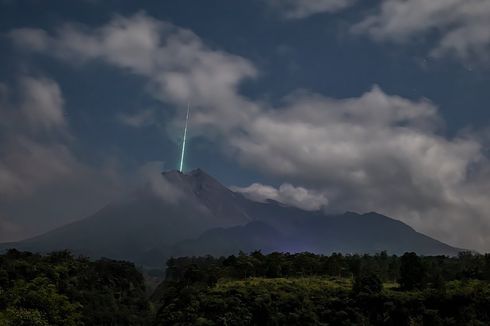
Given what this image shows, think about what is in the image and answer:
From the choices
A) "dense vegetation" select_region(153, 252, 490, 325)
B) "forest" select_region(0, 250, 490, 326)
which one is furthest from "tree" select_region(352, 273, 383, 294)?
"forest" select_region(0, 250, 490, 326)

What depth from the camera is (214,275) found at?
110m

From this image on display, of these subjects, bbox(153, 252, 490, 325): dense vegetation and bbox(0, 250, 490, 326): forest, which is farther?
bbox(0, 250, 490, 326): forest

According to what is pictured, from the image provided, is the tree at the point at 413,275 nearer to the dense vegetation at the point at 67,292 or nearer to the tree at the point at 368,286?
the tree at the point at 368,286

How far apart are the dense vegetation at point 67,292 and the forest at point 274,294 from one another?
216 millimetres

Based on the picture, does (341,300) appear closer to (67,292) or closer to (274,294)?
(274,294)

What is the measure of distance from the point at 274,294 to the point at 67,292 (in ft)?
155

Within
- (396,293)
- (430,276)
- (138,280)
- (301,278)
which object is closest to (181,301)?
(301,278)

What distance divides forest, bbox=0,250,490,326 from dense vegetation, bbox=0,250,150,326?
216 millimetres

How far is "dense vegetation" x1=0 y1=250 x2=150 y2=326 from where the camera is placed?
3730 inches

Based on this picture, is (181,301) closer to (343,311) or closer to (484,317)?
(343,311)

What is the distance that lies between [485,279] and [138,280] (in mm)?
96245

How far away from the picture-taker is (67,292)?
371 ft

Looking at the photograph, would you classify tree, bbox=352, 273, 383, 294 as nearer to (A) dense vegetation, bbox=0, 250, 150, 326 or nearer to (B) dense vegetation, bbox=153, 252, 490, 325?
(B) dense vegetation, bbox=153, 252, 490, 325

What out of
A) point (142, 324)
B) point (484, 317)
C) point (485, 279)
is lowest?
point (142, 324)
